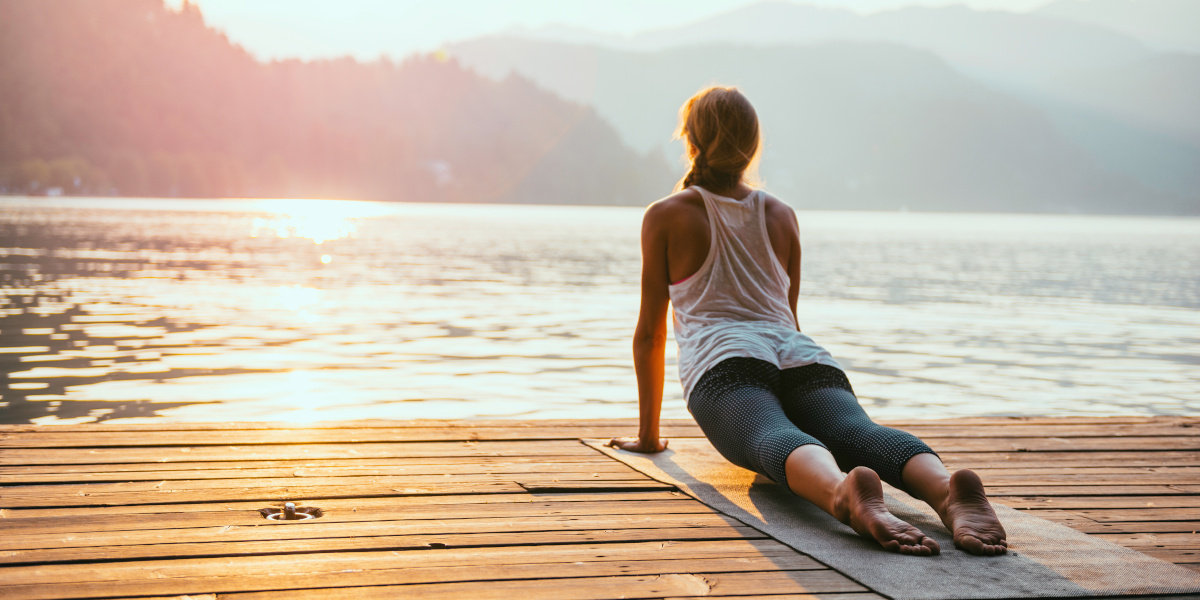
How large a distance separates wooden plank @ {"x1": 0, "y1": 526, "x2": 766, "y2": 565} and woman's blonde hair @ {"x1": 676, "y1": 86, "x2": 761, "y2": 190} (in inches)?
50.8

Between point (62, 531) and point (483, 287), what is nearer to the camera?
point (62, 531)

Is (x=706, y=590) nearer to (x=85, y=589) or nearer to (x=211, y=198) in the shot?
(x=85, y=589)

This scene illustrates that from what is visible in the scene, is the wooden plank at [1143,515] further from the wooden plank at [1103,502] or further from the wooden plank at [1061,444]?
the wooden plank at [1061,444]

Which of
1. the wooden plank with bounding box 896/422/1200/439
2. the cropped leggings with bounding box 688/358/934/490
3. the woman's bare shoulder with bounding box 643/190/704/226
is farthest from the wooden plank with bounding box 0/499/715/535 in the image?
the wooden plank with bounding box 896/422/1200/439

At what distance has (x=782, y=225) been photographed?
358 cm

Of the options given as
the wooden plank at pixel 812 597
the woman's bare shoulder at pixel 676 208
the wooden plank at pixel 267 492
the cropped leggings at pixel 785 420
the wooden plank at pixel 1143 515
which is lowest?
the wooden plank at pixel 267 492

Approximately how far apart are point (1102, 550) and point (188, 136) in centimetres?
16552

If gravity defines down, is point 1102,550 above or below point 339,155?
below

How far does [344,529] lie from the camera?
293cm

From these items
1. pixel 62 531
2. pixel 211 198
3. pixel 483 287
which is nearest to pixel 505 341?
pixel 483 287

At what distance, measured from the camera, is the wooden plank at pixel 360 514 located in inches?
114

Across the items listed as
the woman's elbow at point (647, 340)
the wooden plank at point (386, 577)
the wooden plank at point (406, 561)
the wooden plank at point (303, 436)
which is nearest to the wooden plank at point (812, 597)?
the wooden plank at point (386, 577)

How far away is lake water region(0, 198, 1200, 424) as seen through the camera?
29.4 feet

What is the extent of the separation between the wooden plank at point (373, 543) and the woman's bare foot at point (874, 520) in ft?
0.99
